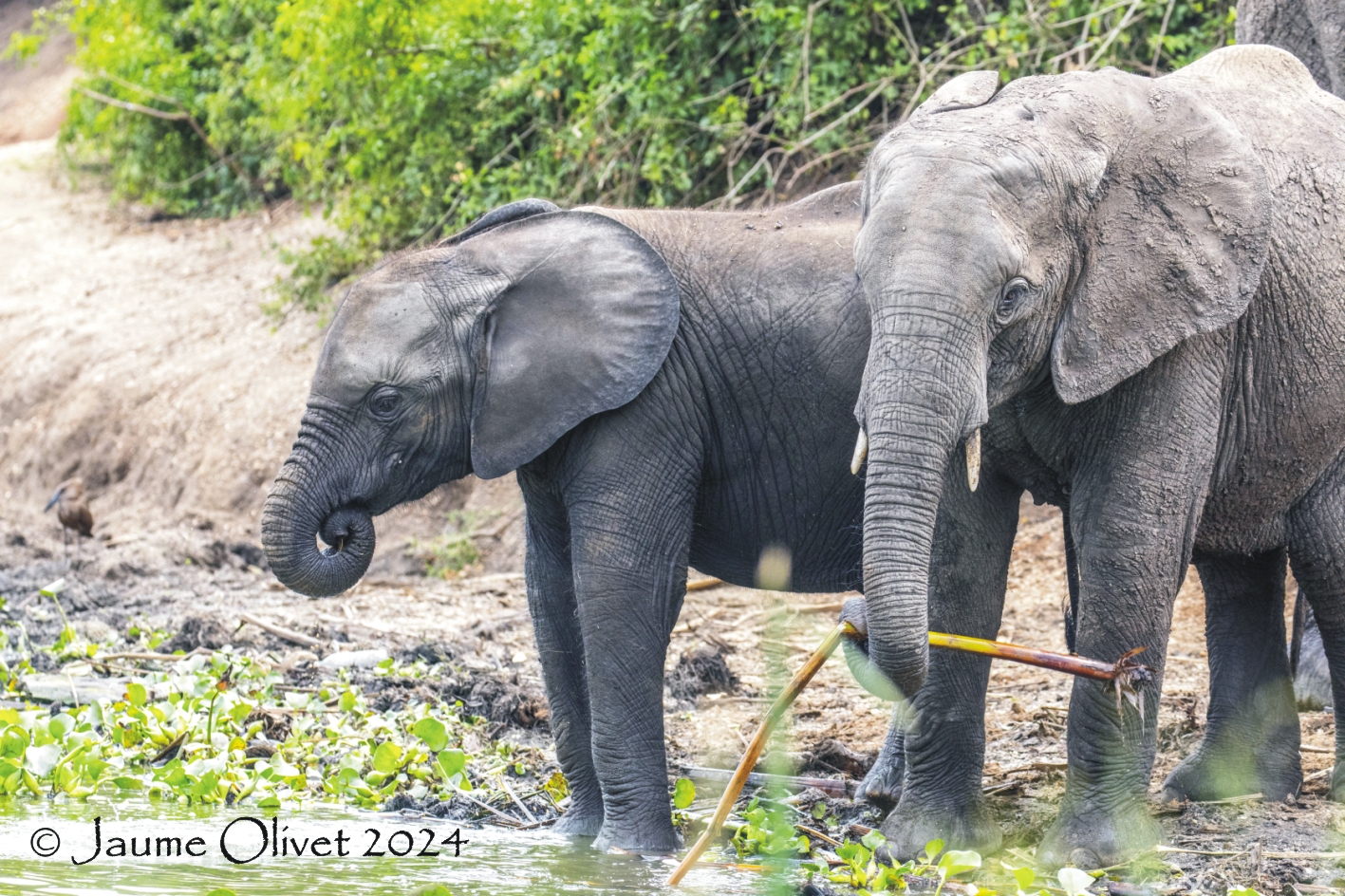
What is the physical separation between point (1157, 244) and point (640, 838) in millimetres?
2406

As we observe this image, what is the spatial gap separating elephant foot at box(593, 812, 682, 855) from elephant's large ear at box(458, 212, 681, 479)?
1.21m

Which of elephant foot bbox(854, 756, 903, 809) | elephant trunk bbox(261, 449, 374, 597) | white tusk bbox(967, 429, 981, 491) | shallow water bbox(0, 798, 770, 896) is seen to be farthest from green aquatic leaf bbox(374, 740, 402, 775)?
white tusk bbox(967, 429, 981, 491)

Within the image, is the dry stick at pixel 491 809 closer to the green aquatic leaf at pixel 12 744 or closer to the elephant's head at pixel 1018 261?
the green aquatic leaf at pixel 12 744

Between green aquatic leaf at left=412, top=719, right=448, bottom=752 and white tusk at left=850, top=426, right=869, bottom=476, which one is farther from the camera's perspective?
green aquatic leaf at left=412, top=719, right=448, bottom=752

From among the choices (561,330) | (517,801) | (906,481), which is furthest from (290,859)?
(906,481)

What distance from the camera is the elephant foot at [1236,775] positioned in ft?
17.9

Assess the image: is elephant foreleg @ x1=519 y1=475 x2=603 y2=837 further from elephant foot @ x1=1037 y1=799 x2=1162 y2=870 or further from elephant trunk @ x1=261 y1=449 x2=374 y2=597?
elephant foot @ x1=1037 y1=799 x2=1162 y2=870

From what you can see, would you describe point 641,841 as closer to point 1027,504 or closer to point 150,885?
point 150,885

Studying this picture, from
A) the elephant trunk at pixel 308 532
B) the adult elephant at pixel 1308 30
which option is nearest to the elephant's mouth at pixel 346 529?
the elephant trunk at pixel 308 532

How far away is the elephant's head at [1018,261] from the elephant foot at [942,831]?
42.7 inches

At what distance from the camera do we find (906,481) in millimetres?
4090

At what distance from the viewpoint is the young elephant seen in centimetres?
523

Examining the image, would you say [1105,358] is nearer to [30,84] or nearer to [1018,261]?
[1018,261]

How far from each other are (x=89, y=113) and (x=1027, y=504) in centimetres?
1345
